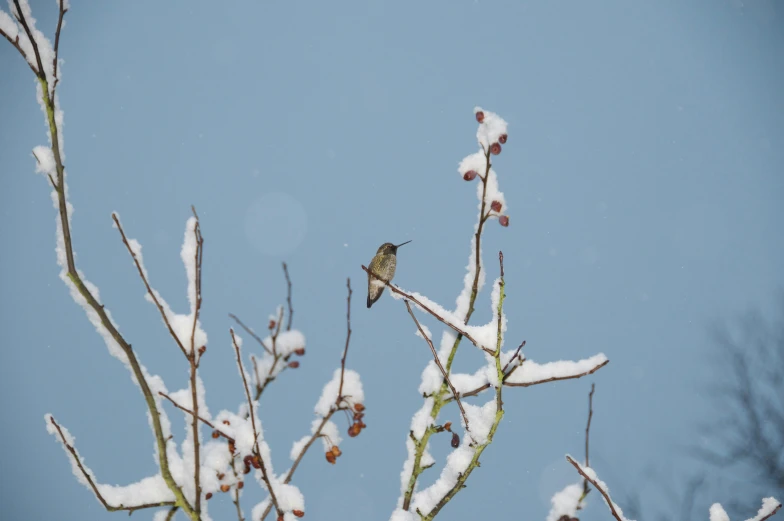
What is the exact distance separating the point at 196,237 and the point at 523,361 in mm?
1177

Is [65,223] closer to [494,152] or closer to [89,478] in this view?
[89,478]

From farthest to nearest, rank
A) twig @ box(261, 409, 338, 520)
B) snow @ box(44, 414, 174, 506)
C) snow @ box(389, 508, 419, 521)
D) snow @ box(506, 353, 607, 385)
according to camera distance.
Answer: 1. twig @ box(261, 409, 338, 520)
2. snow @ box(389, 508, 419, 521)
3. snow @ box(506, 353, 607, 385)
4. snow @ box(44, 414, 174, 506)

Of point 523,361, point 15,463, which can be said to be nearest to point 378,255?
point 523,361

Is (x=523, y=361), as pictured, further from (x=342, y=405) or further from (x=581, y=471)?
(x=342, y=405)

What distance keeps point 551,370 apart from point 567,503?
2.79ft

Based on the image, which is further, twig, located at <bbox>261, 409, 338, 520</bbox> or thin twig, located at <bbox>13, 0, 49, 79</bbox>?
twig, located at <bbox>261, 409, 338, 520</bbox>

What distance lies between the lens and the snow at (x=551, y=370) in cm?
143

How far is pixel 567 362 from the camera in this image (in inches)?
59.8

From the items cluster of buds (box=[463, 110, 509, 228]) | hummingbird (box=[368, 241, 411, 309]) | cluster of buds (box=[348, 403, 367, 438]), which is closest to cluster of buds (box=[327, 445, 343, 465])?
cluster of buds (box=[348, 403, 367, 438])

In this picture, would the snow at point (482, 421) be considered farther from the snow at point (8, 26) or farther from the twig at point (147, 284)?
the snow at point (8, 26)

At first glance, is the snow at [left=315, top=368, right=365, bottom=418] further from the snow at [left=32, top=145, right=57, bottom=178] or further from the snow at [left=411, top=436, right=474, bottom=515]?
the snow at [left=32, top=145, right=57, bottom=178]

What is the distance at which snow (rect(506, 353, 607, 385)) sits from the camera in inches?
56.1

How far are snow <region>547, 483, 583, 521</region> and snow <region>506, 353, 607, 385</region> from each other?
794mm

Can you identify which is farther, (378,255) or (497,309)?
(378,255)
